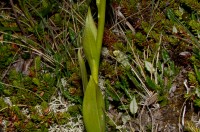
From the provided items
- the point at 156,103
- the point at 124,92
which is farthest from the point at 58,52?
the point at 156,103

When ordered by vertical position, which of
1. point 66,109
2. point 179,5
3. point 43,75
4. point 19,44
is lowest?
point 66,109

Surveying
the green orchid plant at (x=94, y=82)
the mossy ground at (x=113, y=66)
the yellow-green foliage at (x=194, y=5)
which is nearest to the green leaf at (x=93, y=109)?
the green orchid plant at (x=94, y=82)

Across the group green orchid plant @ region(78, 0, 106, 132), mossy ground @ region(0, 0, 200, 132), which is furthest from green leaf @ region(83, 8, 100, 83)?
mossy ground @ region(0, 0, 200, 132)

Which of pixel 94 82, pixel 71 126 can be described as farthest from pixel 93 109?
pixel 71 126

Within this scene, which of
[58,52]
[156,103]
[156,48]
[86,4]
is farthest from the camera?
[86,4]

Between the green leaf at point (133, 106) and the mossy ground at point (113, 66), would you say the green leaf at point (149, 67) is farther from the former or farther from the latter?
the green leaf at point (133, 106)

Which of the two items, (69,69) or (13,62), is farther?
(13,62)

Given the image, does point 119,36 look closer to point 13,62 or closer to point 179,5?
point 179,5
